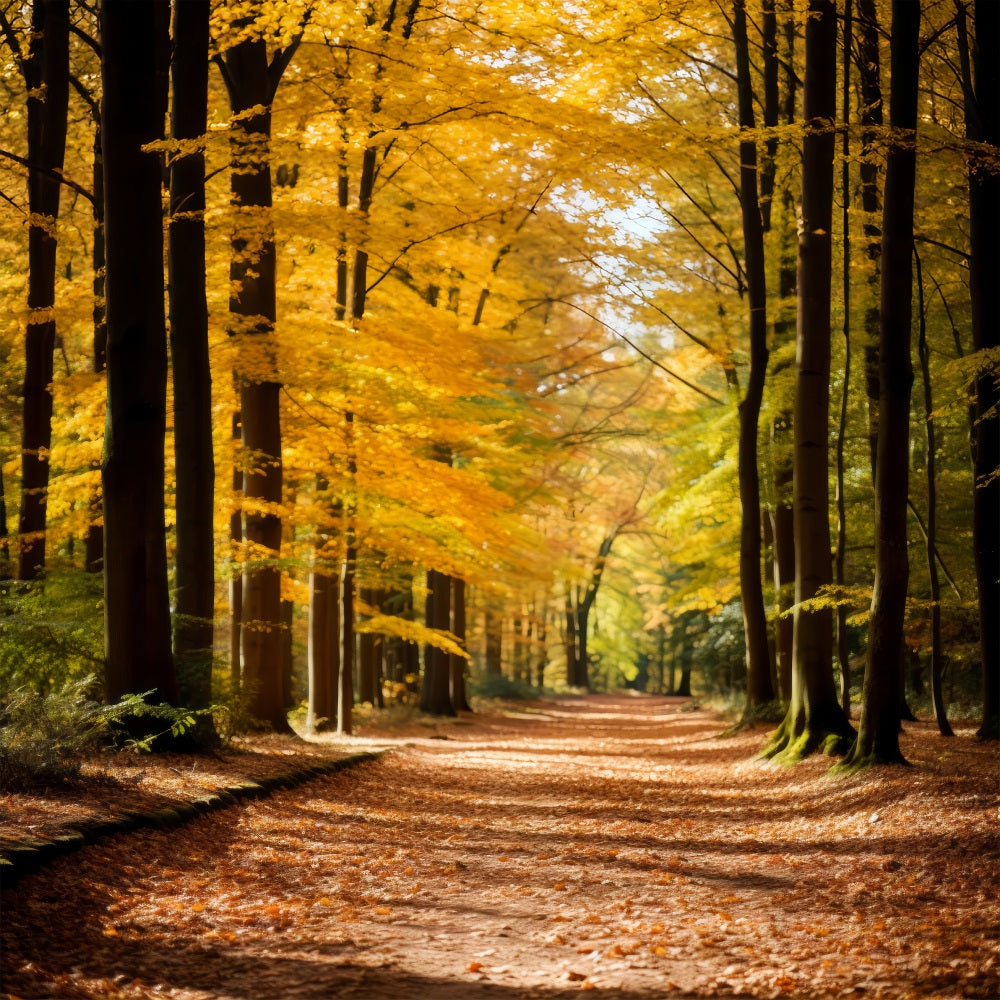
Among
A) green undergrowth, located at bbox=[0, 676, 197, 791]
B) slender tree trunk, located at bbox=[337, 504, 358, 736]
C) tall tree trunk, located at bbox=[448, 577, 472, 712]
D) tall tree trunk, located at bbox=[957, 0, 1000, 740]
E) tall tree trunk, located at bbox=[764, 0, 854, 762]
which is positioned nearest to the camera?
green undergrowth, located at bbox=[0, 676, 197, 791]

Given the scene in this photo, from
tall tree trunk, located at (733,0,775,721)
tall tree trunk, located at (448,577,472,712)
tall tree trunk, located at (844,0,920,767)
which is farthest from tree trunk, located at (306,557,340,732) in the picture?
tall tree trunk, located at (844,0,920,767)

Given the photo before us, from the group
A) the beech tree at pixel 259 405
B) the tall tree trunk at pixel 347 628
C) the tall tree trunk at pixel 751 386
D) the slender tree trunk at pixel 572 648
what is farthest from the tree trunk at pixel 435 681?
the slender tree trunk at pixel 572 648

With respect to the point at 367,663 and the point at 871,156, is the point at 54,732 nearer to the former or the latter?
the point at 871,156

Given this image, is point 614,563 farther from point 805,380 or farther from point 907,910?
point 907,910

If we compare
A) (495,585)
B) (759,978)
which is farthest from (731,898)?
(495,585)

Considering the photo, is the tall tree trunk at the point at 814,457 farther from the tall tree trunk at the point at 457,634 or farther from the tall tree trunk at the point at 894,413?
the tall tree trunk at the point at 457,634

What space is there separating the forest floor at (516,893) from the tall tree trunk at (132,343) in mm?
1400

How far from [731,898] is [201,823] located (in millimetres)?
3361

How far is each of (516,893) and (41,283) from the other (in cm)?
1047

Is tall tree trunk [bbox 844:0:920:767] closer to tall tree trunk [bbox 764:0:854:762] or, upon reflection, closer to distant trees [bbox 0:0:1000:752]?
distant trees [bbox 0:0:1000:752]

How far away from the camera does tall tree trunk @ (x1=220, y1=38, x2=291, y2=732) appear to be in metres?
12.4

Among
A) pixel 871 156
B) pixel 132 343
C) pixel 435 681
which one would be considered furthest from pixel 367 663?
pixel 871 156

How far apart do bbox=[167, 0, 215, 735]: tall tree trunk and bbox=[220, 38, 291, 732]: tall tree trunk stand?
60.6 inches

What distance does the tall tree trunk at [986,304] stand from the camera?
33.7 ft
